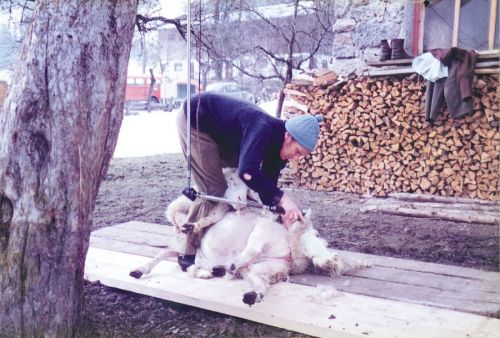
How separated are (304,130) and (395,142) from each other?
3.93 meters

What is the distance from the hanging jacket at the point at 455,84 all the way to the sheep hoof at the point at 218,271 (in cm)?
391

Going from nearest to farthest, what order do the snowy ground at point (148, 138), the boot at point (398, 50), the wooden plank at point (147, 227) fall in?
the wooden plank at point (147, 227)
the boot at point (398, 50)
the snowy ground at point (148, 138)

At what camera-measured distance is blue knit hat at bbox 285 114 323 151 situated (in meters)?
3.45

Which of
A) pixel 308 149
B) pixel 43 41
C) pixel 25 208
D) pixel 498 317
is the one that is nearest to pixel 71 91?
pixel 43 41

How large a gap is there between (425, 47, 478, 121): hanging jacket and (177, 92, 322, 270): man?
11.1 feet

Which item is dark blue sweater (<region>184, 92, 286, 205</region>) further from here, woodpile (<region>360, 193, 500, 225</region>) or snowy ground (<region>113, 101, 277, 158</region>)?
snowy ground (<region>113, 101, 277, 158</region>)

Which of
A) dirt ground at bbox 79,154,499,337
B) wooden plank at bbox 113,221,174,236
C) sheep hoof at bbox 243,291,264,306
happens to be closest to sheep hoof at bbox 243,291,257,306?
sheep hoof at bbox 243,291,264,306

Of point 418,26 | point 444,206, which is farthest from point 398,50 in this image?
point 444,206

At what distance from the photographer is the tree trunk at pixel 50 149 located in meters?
2.77

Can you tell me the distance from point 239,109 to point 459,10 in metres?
4.81

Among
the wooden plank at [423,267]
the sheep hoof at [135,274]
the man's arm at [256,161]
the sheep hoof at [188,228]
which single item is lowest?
the sheep hoof at [135,274]

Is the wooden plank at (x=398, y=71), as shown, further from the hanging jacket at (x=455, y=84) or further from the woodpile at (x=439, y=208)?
the woodpile at (x=439, y=208)

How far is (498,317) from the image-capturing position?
3.12 metres

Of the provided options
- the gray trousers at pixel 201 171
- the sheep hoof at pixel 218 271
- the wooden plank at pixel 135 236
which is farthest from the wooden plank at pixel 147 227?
the sheep hoof at pixel 218 271
